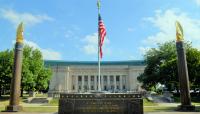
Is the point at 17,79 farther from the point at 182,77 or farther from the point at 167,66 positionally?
the point at 167,66

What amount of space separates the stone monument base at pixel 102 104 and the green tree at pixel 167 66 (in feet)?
104

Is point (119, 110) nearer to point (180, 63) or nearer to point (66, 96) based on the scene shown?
point (66, 96)

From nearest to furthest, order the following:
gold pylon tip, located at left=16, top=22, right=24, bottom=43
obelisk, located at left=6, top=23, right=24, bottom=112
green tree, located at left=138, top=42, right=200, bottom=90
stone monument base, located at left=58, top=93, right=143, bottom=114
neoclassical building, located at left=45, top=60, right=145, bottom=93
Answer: stone monument base, located at left=58, top=93, right=143, bottom=114 < obelisk, located at left=6, top=23, right=24, bottom=112 < gold pylon tip, located at left=16, top=22, right=24, bottom=43 < green tree, located at left=138, top=42, right=200, bottom=90 < neoclassical building, located at left=45, top=60, right=145, bottom=93

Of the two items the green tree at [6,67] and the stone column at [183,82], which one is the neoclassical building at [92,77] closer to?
the green tree at [6,67]

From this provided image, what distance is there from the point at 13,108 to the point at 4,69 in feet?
89.1

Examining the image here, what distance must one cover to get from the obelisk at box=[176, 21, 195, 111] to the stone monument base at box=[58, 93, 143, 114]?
733cm

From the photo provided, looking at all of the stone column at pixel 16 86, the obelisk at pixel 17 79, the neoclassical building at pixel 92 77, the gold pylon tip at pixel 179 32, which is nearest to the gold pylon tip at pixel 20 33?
the obelisk at pixel 17 79

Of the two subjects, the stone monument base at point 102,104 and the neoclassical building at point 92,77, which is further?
the neoclassical building at point 92,77

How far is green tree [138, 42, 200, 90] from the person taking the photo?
4819 centimetres

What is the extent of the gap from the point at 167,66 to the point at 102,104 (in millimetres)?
36900

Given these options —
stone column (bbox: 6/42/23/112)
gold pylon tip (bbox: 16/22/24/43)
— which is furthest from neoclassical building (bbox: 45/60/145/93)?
stone column (bbox: 6/42/23/112)

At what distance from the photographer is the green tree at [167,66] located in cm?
4819

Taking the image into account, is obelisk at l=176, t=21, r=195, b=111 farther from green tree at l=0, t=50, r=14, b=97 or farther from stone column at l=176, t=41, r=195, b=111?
green tree at l=0, t=50, r=14, b=97

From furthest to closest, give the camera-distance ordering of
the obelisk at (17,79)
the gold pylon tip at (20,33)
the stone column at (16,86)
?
the gold pylon tip at (20,33) → the obelisk at (17,79) → the stone column at (16,86)
